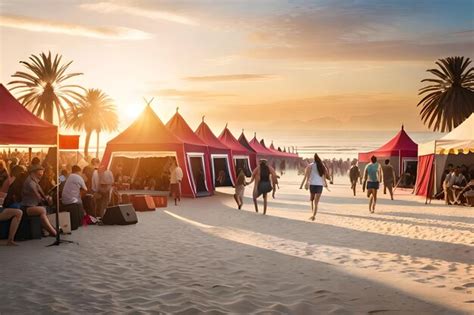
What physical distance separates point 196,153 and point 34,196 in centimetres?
1383

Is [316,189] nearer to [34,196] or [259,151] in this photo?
[34,196]

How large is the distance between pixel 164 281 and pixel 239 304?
4.85 feet

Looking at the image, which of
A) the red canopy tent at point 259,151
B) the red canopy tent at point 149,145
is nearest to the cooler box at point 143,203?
the red canopy tent at point 149,145

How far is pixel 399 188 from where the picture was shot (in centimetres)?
3216

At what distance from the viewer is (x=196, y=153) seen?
23828 millimetres

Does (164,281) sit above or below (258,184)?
below

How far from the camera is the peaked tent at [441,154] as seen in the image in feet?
63.7

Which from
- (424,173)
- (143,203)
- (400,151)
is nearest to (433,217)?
(143,203)

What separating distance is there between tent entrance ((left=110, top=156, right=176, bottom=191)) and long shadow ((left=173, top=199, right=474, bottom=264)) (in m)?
10.0

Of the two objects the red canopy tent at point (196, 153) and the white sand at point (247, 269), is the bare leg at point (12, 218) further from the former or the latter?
the red canopy tent at point (196, 153)

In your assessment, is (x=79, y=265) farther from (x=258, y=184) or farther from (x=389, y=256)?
(x=258, y=184)

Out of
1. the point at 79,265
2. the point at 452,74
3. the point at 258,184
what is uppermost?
the point at 452,74

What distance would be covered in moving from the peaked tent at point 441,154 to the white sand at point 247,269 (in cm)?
686

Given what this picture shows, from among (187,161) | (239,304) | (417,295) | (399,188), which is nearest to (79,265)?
(239,304)
